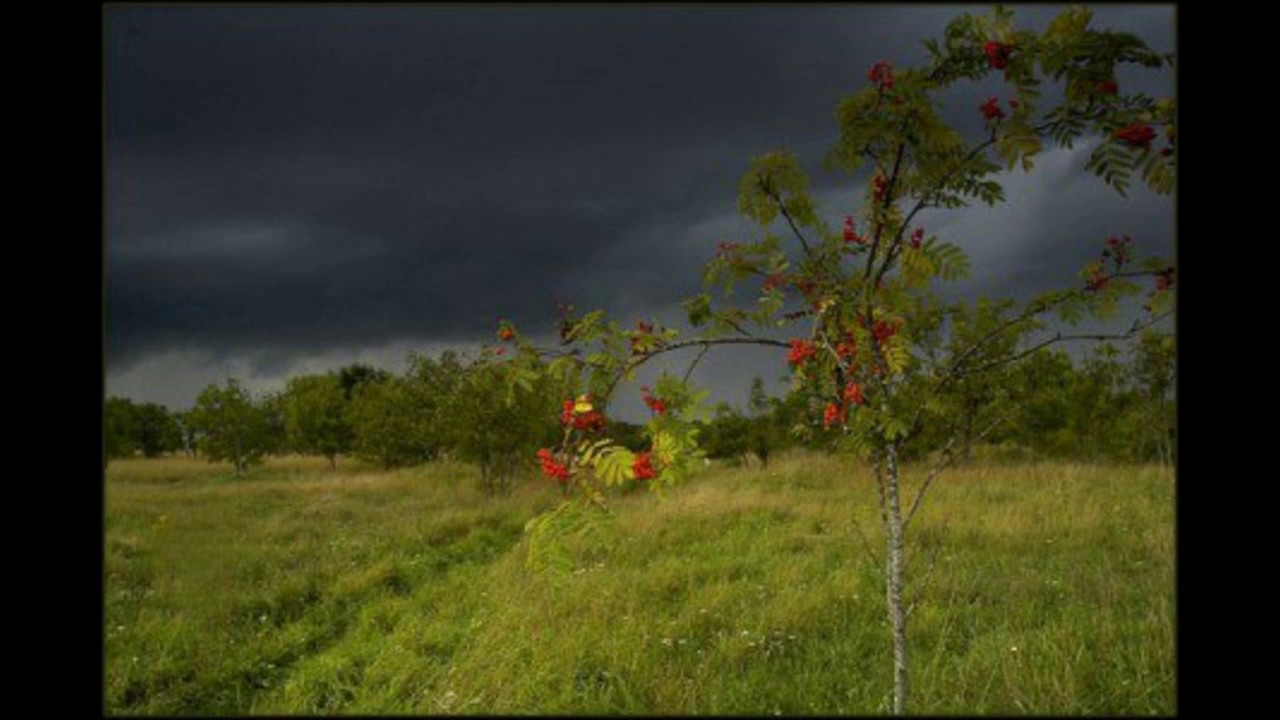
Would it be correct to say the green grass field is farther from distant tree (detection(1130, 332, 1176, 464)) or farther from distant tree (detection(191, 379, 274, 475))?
distant tree (detection(191, 379, 274, 475))

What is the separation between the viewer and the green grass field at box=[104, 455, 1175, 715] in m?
5.53

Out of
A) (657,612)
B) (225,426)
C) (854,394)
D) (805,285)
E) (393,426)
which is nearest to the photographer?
(854,394)

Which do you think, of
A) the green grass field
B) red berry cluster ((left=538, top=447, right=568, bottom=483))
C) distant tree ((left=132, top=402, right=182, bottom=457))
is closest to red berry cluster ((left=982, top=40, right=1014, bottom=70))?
red berry cluster ((left=538, top=447, right=568, bottom=483))

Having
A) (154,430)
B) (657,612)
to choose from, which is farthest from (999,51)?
(154,430)

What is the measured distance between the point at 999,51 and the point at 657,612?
234 inches

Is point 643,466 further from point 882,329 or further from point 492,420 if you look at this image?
point 492,420

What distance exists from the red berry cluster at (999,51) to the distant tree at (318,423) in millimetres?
41255

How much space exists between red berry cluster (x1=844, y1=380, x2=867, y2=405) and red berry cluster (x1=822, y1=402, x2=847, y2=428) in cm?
13

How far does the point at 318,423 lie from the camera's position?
43031 mm

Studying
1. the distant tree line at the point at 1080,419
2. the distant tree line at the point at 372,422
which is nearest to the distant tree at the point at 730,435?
the distant tree line at the point at 1080,419
